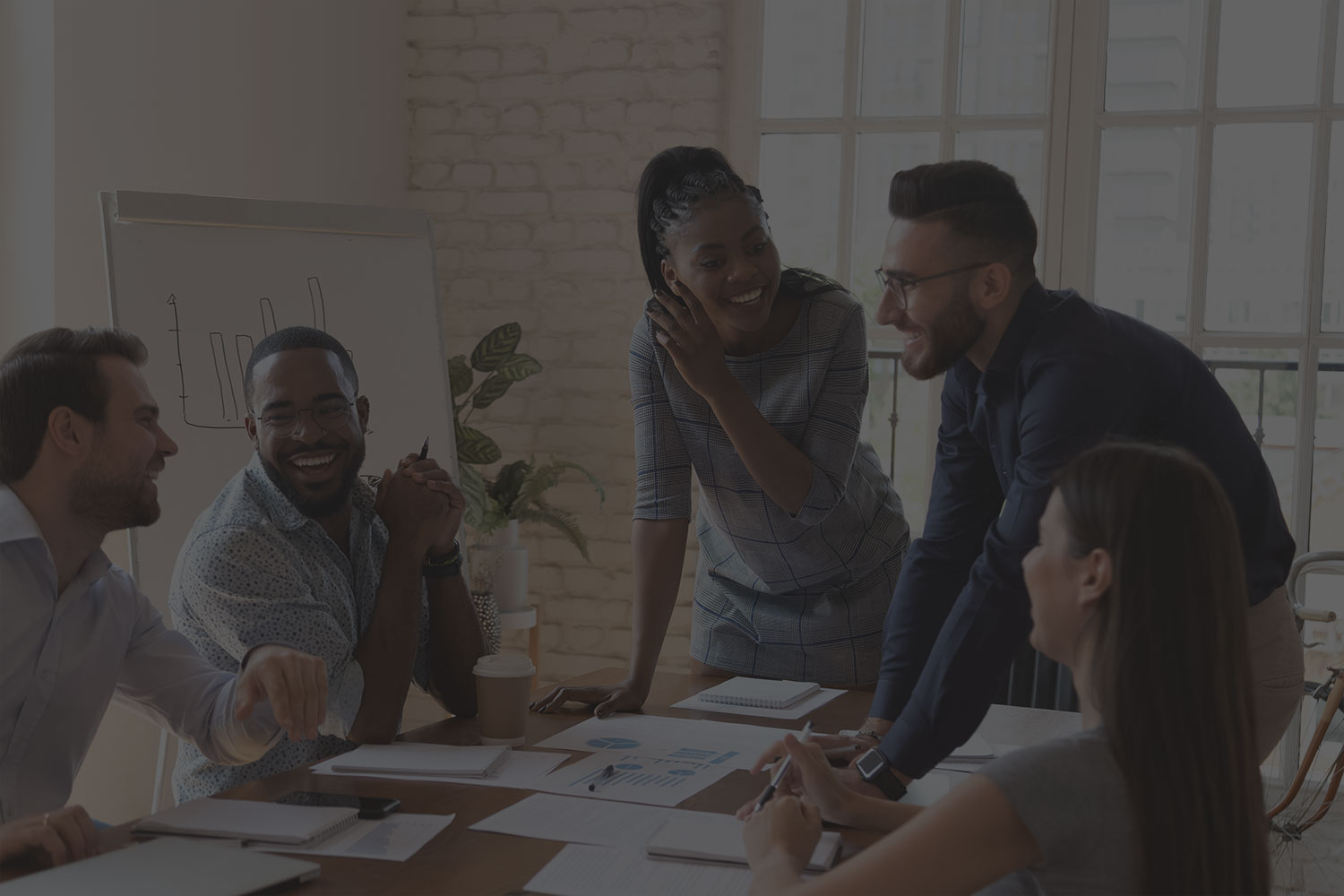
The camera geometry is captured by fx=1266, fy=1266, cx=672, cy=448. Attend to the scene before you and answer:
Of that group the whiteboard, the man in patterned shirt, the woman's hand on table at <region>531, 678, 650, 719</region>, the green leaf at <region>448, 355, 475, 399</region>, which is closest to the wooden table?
the woman's hand on table at <region>531, 678, 650, 719</region>

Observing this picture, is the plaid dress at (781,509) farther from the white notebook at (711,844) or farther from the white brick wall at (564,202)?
the white brick wall at (564,202)

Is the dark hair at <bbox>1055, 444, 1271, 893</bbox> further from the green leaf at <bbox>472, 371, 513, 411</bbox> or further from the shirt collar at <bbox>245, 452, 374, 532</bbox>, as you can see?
the green leaf at <bbox>472, 371, 513, 411</bbox>

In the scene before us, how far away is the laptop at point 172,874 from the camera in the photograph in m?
1.07

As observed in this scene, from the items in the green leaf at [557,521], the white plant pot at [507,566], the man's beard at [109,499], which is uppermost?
the man's beard at [109,499]

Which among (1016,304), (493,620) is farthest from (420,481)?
(493,620)

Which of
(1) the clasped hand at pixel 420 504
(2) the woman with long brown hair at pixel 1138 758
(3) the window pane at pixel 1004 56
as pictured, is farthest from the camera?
(3) the window pane at pixel 1004 56

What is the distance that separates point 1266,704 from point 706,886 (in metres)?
0.83

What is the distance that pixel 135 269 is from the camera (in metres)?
2.47

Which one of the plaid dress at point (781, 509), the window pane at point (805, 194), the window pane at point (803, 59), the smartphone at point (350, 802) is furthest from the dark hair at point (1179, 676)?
the window pane at point (803, 59)

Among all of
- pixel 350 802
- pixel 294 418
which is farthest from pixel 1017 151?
pixel 350 802

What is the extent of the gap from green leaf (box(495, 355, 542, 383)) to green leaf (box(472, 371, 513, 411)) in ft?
0.05

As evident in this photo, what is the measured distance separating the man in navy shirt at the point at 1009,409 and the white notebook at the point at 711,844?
8.6 inches

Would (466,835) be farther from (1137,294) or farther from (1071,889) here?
(1137,294)

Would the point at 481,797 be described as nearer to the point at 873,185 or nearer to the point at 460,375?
the point at 460,375
